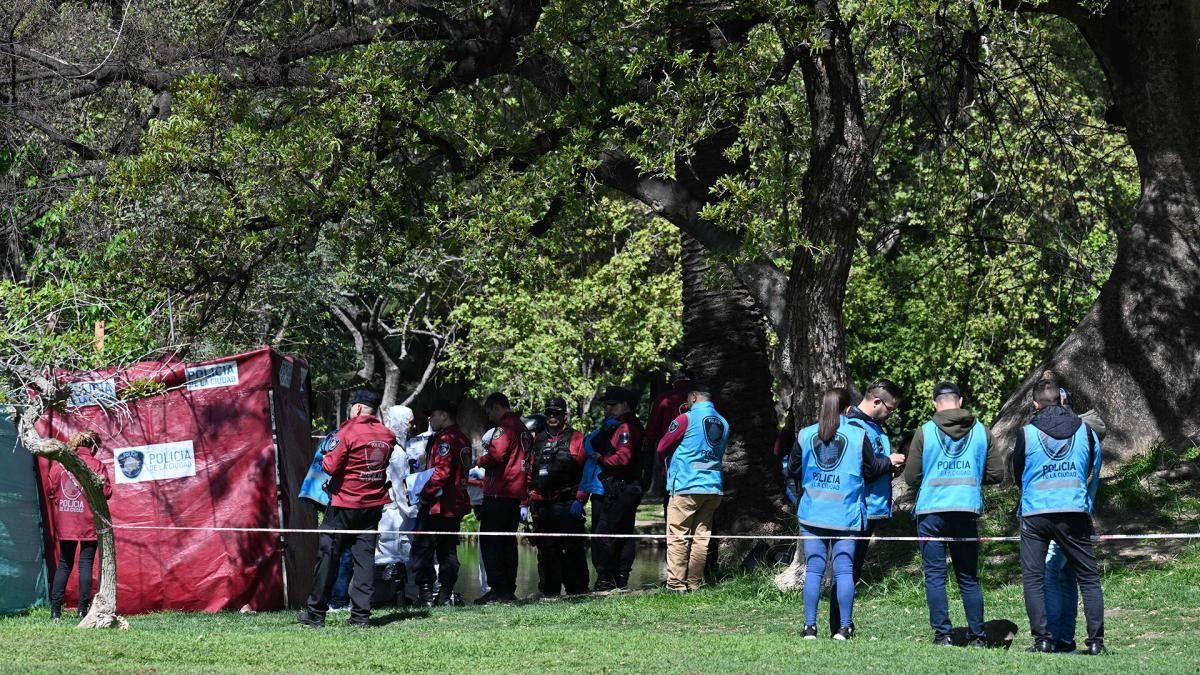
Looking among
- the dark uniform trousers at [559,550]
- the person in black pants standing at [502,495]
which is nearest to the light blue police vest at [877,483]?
the person in black pants standing at [502,495]

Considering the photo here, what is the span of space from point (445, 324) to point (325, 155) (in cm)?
2578

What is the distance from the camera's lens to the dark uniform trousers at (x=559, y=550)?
15156 millimetres

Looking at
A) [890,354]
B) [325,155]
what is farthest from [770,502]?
[890,354]

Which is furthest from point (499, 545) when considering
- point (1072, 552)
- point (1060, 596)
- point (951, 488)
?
point (1072, 552)

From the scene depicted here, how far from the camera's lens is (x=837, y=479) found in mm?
9750

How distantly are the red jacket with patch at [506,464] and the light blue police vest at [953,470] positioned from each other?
219 inches

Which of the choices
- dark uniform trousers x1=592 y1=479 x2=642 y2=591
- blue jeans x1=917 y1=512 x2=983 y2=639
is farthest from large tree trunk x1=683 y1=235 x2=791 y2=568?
blue jeans x1=917 y1=512 x2=983 y2=639

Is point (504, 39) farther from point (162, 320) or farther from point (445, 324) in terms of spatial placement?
point (445, 324)

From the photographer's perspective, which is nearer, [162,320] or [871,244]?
[162,320]

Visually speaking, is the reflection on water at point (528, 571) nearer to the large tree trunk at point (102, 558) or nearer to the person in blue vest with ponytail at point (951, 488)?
the large tree trunk at point (102, 558)

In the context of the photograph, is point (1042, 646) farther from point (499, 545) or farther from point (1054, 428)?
point (499, 545)

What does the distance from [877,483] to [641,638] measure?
6.63ft

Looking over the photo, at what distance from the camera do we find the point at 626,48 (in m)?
13.5

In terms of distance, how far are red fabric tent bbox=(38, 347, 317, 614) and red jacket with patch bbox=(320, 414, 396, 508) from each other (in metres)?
2.06
